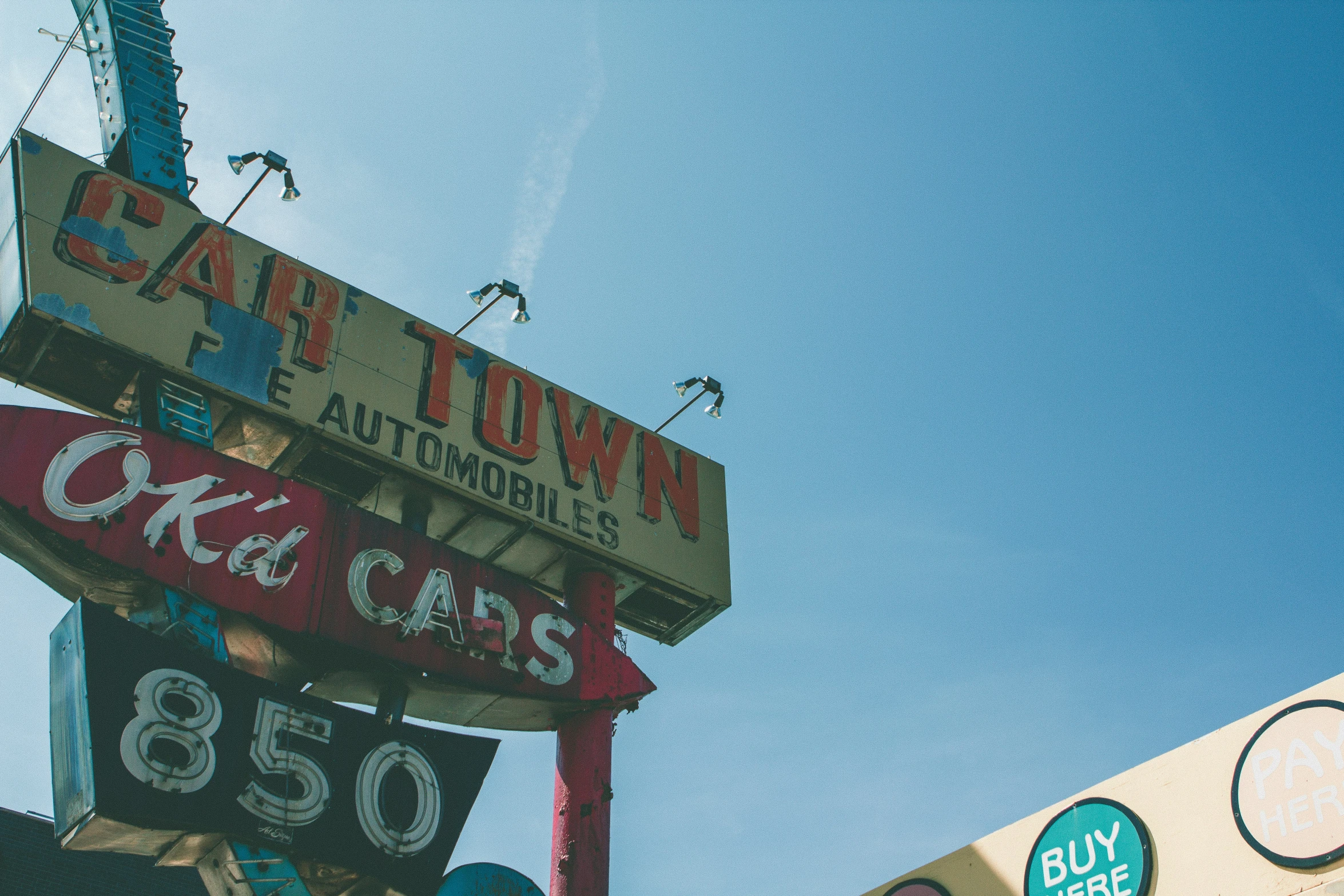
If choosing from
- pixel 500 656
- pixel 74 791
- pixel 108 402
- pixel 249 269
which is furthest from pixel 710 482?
pixel 74 791

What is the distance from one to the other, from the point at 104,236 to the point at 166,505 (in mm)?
3733

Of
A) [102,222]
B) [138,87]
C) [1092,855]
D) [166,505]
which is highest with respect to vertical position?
[138,87]

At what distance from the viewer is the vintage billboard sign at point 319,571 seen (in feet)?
42.5

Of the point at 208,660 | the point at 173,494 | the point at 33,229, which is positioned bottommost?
the point at 208,660

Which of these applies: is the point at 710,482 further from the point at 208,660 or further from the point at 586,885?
the point at 208,660

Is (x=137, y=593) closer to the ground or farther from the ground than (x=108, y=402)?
closer to the ground

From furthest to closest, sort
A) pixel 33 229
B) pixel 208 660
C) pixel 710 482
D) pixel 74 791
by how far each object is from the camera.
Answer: pixel 710 482, pixel 33 229, pixel 208 660, pixel 74 791

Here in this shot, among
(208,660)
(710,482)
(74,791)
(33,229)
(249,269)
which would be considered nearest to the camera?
(74,791)

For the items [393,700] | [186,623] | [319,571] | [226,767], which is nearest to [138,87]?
[319,571]

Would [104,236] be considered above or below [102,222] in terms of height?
below

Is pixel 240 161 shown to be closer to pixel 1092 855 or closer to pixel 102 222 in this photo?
pixel 102 222

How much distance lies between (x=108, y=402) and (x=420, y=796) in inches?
234

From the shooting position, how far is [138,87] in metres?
17.3

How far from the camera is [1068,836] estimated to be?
13.8 m
